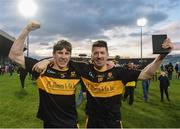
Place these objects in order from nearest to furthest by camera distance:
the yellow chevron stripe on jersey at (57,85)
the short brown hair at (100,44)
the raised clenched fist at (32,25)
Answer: the raised clenched fist at (32,25), the yellow chevron stripe on jersey at (57,85), the short brown hair at (100,44)

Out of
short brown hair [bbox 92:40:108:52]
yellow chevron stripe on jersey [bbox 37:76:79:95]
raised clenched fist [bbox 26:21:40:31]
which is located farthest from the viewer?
short brown hair [bbox 92:40:108:52]

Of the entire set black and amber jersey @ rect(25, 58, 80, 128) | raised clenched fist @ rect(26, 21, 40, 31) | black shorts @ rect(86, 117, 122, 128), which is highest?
raised clenched fist @ rect(26, 21, 40, 31)

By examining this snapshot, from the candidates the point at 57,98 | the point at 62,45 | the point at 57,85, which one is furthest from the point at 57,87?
the point at 62,45

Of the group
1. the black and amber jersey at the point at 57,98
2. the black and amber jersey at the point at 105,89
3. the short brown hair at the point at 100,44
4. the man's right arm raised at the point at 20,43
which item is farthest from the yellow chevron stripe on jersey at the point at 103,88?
the man's right arm raised at the point at 20,43

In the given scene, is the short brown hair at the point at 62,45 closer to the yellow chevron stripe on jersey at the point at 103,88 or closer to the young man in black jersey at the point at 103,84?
the young man in black jersey at the point at 103,84

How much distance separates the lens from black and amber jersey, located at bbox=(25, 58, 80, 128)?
17.4 ft

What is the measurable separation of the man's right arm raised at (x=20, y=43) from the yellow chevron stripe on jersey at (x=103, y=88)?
101cm

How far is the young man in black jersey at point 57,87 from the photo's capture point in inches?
208

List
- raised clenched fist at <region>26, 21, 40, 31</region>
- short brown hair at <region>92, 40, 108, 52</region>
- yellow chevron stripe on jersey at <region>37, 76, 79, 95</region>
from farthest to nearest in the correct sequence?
1. short brown hair at <region>92, 40, 108, 52</region>
2. yellow chevron stripe on jersey at <region>37, 76, 79, 95</region>
3. raised clenched fist at <region>26, 21, 40, 31</region>

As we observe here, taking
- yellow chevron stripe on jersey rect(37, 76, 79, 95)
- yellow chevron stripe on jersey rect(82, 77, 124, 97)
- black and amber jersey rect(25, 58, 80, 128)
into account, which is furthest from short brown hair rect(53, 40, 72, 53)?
yellow chevron stripe on jersey rect(82, 77, 124, 97)

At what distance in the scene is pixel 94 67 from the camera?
5750 mm

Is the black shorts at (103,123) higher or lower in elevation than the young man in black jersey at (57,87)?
lower

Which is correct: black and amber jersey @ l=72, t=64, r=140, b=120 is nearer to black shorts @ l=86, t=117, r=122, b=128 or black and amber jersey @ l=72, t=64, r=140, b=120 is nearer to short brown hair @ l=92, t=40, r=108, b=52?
black shorts @ l=86, t=117, r=122, b=128

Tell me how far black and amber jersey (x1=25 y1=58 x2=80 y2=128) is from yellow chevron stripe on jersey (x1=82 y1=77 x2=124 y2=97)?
12.4 inches
